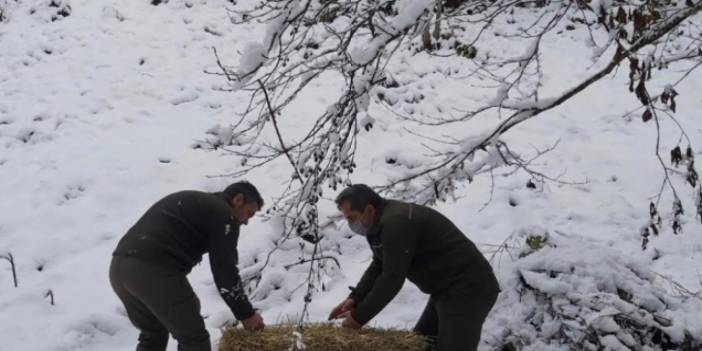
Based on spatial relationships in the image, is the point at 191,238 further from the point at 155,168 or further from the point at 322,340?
the point at 155,168

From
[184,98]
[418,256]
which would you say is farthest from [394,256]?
[184,98]

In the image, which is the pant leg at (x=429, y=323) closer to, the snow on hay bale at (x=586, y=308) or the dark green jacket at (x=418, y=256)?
the dark green jacket at (x=418, y=256)

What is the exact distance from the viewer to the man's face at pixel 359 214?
12.0 ft

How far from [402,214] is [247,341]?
44.6 inches

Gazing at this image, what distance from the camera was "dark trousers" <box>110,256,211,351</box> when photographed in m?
3.60

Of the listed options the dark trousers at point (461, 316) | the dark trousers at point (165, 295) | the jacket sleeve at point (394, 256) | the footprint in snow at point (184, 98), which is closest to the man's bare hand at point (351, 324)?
the jacket sleeve at point (394, 256)

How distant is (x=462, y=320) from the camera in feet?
12.0

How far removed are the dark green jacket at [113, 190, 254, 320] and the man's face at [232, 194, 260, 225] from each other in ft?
0.30

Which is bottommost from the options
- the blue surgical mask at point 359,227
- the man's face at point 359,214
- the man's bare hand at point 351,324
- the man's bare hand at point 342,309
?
the man's bare hand at point 342,309

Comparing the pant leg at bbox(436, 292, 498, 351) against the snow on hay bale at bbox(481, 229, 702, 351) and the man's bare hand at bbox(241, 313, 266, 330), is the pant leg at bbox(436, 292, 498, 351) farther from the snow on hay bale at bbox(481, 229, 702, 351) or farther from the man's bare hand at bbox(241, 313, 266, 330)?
the man's bare hand at bbox(241, 313, 266, 330)

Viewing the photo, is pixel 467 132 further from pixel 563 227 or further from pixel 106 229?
pixel 106 229

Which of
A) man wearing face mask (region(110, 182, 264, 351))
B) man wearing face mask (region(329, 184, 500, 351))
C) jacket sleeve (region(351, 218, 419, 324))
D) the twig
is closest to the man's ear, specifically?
man wearing face mask (region(329, 184, 500, 351))

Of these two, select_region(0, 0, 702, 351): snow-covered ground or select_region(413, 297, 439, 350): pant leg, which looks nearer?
select_region(413, 297, 439, 350): pant leg

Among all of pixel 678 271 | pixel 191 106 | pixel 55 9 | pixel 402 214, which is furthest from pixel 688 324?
pixel 55 9
